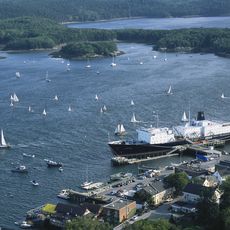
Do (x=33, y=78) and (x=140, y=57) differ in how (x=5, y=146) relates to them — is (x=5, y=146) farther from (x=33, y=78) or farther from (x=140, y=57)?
(x=140, y=57)

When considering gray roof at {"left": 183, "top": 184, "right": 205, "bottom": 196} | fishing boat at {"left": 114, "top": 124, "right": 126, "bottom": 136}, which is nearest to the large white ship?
fishing boat at {"left": 114, "top": 124, "right": 126, "bottom": 136}

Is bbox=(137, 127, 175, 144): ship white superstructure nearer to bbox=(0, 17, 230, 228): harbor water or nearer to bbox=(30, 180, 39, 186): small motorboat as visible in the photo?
bbox=(0, 17, 230, 228): harbor water

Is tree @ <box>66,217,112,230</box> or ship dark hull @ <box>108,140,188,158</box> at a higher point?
tree @ <box>66,217,112,230</box>

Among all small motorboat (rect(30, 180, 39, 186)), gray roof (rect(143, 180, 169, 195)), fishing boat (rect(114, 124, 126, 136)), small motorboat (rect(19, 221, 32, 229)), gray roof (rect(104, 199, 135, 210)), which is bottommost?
small motorboat (rect(19, 221, 32, 229))

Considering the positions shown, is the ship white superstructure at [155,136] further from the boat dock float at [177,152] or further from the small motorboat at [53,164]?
the small motorboat at [53,164]

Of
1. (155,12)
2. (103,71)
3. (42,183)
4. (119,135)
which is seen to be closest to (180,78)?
(103,71)

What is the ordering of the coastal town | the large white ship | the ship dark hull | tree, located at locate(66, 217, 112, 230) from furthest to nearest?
the large white ship, the ship dark hull, the coastal town, tree, located at locate(66, 217, 112, 230)

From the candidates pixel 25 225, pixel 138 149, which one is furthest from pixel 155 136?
pixel 25 225

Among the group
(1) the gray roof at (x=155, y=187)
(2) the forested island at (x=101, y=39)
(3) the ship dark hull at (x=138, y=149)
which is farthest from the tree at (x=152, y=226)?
(2) the forested island at (x=101, y=39)
